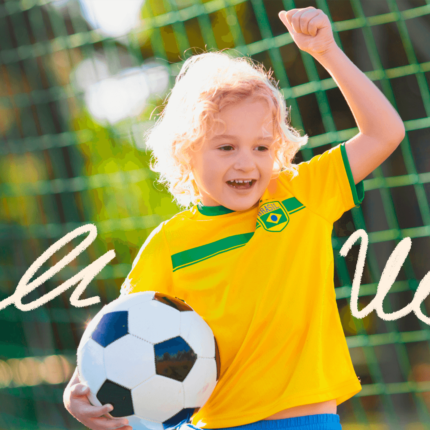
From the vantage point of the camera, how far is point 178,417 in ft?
3.06

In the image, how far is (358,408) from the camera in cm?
271

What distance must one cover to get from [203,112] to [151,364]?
483mm

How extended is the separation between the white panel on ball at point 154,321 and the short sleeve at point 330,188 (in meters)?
0.33

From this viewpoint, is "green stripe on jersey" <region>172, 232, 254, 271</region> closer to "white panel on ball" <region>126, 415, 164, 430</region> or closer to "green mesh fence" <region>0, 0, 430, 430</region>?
"white panel on ball" <region>126, 415, 164, 430</region>

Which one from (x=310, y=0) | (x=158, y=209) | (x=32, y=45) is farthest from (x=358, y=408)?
(x=32, y=45)

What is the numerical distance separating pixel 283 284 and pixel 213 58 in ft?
1.78

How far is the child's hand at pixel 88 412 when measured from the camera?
91cm

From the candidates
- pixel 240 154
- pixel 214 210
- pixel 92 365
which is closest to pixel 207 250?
pixel 214 210

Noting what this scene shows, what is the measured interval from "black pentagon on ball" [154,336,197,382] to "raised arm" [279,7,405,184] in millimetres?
454

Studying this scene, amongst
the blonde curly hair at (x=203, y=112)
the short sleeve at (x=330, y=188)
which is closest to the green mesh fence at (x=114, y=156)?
the blonde curly hair at (x=203, y=112)

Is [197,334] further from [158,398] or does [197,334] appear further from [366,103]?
[366,103]

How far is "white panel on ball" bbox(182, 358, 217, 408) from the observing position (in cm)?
92
